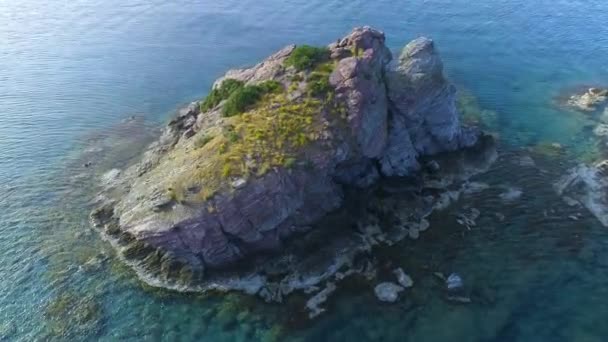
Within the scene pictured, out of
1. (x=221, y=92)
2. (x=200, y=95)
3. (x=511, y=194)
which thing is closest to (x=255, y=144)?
(x=221, y=92)

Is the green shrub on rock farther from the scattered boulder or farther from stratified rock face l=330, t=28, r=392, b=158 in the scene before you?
the scattered boulder

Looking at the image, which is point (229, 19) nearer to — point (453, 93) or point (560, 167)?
point (453, 93)

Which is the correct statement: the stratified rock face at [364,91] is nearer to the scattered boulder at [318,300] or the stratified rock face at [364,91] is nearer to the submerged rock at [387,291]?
the submerged rock at [387,291]

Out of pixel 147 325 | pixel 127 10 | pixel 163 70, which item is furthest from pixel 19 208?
pixel 127 10

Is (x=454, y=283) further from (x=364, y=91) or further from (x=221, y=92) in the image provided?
(x=221, y=92)

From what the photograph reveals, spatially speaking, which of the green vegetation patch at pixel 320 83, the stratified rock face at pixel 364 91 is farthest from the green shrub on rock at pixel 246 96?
the stratified rock face at pixel 364 91

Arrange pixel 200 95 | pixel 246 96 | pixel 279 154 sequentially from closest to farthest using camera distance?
pixel 279 154 → pixel 246 96 → pixel 200 95
